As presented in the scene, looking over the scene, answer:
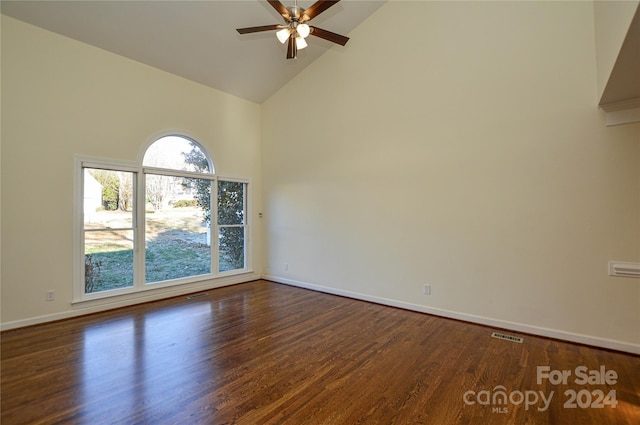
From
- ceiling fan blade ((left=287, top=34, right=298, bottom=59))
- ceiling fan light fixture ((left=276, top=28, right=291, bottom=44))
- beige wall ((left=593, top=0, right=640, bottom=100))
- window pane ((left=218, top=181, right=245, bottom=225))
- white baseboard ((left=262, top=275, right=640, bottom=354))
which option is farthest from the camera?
window pane ((left=218, top=181, right=245, bottom=225))

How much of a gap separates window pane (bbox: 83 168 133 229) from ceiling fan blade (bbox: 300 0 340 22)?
137 inches

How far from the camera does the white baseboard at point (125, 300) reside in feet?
11.7

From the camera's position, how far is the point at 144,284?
14.9 feet

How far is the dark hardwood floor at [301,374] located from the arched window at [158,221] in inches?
31.8

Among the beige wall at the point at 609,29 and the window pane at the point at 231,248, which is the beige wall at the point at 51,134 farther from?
the beige wall at the point at 609,29

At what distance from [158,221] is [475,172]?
4843mm

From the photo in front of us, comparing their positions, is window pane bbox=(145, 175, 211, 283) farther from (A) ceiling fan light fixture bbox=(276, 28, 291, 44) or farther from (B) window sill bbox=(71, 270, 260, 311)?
(A) ceiling fan light fixture bbox=(276, 28, 291, 44)

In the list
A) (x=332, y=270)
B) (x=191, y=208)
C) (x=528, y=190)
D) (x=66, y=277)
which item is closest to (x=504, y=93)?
(x=528, y=190)

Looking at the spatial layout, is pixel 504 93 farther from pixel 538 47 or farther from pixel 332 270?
pixel 332 270

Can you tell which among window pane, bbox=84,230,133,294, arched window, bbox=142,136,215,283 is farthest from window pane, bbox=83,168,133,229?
arched window, bbox=142,136,215,283

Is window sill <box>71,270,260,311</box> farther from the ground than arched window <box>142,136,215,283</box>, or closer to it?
closer to it

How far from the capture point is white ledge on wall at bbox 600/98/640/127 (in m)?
2.75

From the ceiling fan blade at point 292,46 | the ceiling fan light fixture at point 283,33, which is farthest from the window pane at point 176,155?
the ceiling fan light fixture at point 283,33

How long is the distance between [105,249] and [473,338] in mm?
5014
